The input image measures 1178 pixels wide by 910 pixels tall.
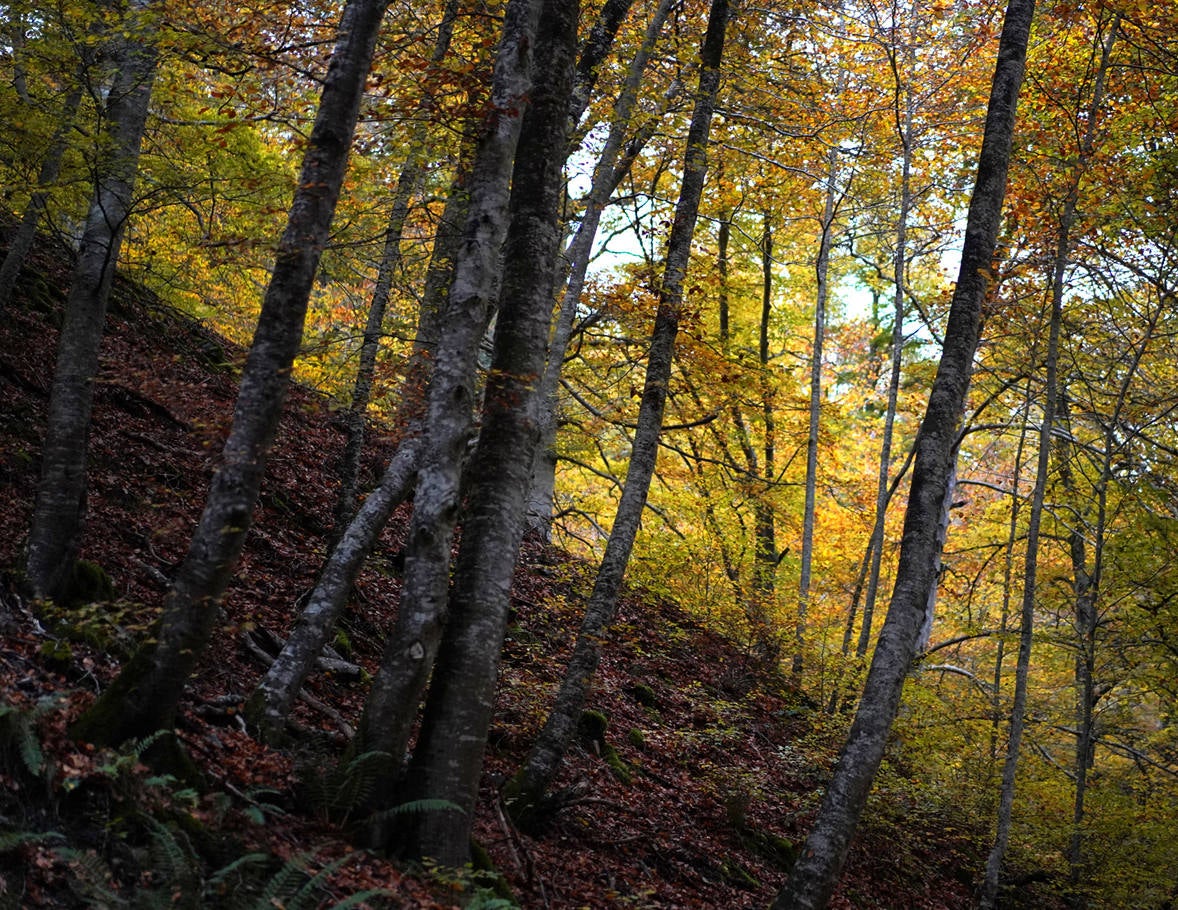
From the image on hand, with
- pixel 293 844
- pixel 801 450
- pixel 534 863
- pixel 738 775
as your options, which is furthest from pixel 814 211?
pixel 293 844

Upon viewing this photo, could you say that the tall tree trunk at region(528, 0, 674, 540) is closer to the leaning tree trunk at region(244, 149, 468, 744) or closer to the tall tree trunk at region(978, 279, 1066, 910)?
the leaning tree trunk at region(244, 149, 468, 744)

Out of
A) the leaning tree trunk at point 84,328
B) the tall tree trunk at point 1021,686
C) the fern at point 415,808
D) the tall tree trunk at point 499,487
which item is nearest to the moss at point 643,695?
the tall tree trunk at point 1021,686

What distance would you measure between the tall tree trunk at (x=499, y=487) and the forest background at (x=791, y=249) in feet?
2.11

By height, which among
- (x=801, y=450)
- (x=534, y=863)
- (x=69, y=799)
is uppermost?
(x=801, y=450)

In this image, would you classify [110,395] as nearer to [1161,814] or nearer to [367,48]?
[367,48]

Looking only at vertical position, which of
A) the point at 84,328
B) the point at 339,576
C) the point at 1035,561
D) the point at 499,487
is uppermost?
the point at 1035,561

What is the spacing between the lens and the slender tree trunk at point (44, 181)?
285 inches

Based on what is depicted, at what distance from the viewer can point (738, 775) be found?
1080cm

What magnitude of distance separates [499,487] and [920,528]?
3.82 m

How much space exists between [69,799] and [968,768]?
1228 cm

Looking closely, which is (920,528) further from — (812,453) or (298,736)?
(812,453)

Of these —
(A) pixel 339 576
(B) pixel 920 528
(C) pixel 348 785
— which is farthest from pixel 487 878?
(B) pixel 920 528

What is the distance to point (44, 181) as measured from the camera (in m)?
7.75

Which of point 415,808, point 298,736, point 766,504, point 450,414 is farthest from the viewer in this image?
point 766,504
